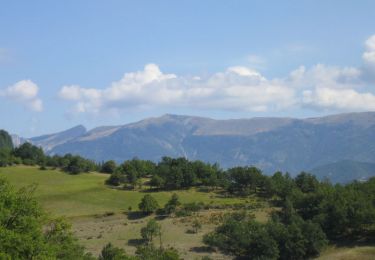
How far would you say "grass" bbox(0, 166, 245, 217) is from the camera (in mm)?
120312

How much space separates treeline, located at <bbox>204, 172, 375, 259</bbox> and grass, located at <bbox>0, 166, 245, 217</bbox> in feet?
83.7

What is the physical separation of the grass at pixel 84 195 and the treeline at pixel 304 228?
2551cm

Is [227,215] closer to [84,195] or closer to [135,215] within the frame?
[135,215]

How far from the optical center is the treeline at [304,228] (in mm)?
81250

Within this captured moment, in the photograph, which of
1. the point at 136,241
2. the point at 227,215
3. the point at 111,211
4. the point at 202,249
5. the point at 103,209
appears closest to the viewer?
the point at 202,249

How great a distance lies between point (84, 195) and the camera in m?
132

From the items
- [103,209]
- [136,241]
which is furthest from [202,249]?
[103,209]

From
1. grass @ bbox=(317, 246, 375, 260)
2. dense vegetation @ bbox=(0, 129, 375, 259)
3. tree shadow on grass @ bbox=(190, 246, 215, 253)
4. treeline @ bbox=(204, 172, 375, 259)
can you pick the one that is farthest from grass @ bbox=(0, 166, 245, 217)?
grass @ bbox=(317, 246, 375, 260)

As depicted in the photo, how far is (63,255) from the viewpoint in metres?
31.7

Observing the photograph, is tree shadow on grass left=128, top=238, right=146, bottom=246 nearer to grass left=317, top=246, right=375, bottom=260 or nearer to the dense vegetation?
the dense vegetation

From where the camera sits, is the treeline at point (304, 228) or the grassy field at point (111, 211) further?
the grassy field at point (111, 211)

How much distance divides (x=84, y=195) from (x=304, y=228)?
221 feet

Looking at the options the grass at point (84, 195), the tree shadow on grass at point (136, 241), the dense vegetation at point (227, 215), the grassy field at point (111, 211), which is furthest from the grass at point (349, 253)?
the grass at point (84, 195)

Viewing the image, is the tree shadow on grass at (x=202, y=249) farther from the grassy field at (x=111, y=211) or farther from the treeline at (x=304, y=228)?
the treeline at (x=304, y=228)
